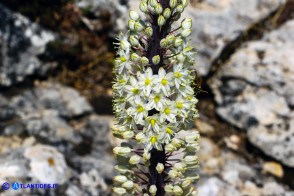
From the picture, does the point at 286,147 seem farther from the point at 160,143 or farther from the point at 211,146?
the point at 160,143

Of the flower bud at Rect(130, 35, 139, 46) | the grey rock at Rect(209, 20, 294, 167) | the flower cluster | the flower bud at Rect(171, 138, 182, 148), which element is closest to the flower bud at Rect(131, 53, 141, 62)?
the flower cluster

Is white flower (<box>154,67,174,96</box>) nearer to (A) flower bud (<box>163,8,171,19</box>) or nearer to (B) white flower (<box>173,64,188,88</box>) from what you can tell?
(B) white flower (<box>173,64,188,88</box>)

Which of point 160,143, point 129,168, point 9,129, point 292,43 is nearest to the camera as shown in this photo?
point 160,143

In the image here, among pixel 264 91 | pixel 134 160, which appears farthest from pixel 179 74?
pixel 264 91

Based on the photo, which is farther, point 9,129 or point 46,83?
point 46,83

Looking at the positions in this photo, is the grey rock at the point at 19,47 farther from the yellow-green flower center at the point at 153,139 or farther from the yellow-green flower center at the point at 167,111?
the yellow-green flower center at the point at 167,111

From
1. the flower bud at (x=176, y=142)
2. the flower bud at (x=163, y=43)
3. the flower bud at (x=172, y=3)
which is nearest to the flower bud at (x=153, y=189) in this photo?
the flower bud at (x=176, y=142)

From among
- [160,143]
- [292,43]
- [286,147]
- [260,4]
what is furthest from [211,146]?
[160,143]
